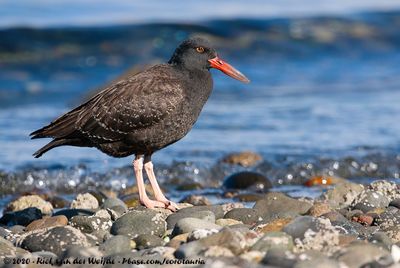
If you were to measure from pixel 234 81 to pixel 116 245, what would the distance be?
13.5 m

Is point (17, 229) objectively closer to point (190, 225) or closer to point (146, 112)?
point (146, 112)

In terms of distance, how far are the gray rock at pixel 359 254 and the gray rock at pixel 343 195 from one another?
10.2 feet

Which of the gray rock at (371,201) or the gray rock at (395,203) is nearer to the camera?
the gray rock at (395,203)

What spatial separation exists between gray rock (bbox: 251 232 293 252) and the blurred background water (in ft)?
18.7

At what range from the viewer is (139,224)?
24.2 feet

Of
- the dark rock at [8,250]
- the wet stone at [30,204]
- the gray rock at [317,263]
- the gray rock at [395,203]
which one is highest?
the gray rock at [317,263]

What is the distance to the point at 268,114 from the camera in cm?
1623

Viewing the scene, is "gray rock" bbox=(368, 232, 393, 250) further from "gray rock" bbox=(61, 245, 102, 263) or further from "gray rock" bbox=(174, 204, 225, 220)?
"gray rock" bbox=(61, 245, 102, 263)

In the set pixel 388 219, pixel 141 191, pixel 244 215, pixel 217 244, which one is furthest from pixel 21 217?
pixel 388 219

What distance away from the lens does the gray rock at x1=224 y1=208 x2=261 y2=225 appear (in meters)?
8.01

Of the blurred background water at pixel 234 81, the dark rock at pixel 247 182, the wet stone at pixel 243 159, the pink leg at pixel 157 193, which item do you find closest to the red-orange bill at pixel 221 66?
the pink leg at pixel 157 193

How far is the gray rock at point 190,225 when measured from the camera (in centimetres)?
695

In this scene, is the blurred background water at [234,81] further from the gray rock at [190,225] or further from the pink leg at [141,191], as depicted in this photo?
the gray rock at [190,225]

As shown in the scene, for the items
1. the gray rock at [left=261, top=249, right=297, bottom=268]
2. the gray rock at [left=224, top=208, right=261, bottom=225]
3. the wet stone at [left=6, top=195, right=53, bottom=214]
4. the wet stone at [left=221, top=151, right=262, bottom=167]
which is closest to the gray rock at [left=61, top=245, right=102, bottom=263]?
the gray rock at [left=261, top=249, right=297, bottom=268]
